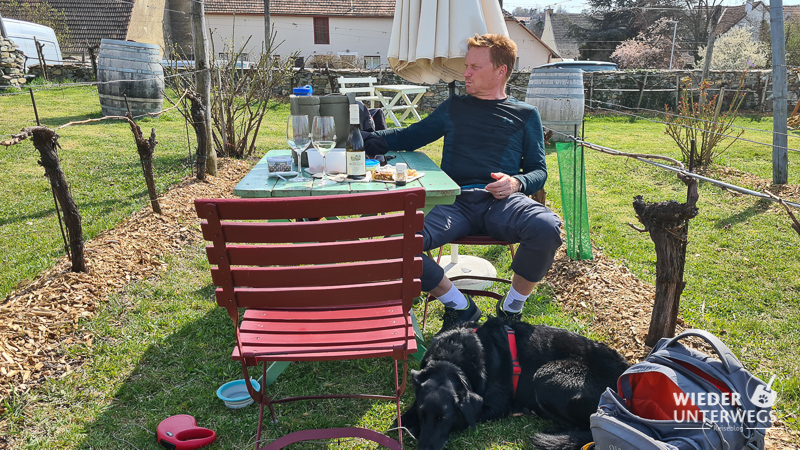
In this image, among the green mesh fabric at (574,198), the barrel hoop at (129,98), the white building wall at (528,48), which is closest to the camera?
the green mesh fabric at (574,198)

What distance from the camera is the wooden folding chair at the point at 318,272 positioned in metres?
1.65

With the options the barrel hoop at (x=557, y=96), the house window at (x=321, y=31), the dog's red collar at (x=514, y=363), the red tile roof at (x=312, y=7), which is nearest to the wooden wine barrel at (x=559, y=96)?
the barrel hoop at (x=557, y=96)

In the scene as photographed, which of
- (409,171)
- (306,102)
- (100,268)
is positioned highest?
(306,102)

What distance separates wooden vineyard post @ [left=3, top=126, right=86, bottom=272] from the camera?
2.94m

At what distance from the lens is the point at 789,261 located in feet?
13.0

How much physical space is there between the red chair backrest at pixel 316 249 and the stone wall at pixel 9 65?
12089 millimetres

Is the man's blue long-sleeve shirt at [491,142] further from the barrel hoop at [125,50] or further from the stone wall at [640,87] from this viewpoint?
the stone wall at [640,87]

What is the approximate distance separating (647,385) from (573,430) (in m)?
0.47

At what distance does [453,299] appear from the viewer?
2.72 meters

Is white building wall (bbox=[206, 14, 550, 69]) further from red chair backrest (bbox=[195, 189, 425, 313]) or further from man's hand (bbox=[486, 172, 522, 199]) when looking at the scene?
red chair backrest (bbox=[195, 189, 425, 313])

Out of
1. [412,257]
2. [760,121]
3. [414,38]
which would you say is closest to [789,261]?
[414,38]

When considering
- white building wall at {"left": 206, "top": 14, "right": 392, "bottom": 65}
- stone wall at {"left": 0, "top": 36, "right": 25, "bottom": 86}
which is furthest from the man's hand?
white building wall at {"left": 206, "top": 14, "right": 392, "bottom": 65}

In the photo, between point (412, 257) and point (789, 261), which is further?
point (789, 261)

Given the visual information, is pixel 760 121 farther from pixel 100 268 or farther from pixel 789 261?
pixel 100 268
